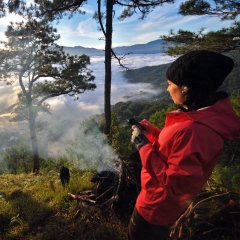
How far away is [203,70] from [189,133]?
43cm

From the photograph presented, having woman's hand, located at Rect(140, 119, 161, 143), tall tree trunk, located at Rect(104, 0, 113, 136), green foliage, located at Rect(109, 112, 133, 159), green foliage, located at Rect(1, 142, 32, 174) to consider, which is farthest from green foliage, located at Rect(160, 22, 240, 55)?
green foliage, located at Rect(1, 142, 32, 174)

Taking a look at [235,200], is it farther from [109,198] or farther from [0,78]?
[0,78]

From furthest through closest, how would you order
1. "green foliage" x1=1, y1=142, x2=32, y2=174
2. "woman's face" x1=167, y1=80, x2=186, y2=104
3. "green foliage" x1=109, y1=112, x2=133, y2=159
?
"green foliage" x1=1, y1=142, x2=32, y2=174 → "green foliage" x1=109, y1=112, x2=133, y2=159 → "woman's face" x1=167, y1=80, x2=186, y2=104

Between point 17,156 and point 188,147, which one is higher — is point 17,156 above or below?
below

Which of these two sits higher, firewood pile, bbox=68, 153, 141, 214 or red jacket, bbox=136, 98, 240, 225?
red jacket, bbox=136, 98, 240, 225

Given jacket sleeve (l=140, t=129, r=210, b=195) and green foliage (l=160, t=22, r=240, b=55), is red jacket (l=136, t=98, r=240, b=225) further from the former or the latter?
green foliage (l=160, t=22, r=240, b=55)

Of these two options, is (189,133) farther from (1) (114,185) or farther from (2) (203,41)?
(2) (203,41)

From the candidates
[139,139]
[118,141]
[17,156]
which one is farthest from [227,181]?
[17,156]

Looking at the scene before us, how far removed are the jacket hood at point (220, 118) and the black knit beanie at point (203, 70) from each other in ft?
0.45

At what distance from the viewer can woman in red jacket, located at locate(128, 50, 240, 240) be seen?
1205mm

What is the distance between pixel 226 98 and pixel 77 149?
530 inches

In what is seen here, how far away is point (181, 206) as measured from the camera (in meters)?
1.58

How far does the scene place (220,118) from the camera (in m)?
1.28

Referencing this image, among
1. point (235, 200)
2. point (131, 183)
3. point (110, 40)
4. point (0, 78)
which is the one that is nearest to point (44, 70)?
point (0, 78)
